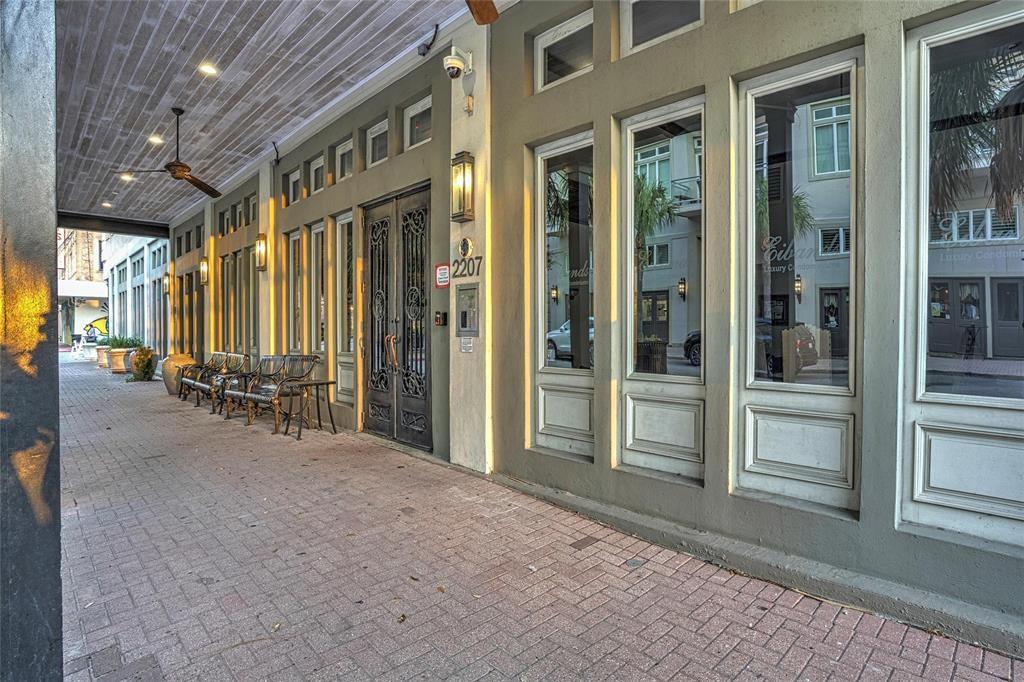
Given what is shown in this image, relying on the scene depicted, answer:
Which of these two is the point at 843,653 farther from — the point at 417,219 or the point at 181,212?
the point at 181,212

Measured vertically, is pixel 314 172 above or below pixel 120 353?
above

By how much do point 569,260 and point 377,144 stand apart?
3.59 meters

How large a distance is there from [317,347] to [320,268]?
1187 mm

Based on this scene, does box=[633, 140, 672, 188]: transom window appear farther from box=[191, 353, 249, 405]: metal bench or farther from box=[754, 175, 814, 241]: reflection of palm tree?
box=[191, 353, 249, 405]: metal bench

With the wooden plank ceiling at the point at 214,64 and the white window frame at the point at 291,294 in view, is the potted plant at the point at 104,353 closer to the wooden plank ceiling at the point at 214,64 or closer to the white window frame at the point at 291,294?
the wooden plank ceiling at the point at 214,64

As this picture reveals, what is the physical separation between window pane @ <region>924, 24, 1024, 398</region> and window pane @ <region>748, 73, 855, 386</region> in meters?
0.41

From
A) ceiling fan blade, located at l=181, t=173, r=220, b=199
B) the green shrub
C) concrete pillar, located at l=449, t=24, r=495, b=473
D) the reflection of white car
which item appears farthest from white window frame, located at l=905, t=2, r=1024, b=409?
the green shrub

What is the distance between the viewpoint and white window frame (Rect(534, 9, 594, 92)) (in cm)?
422

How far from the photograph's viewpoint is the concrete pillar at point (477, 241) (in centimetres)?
493

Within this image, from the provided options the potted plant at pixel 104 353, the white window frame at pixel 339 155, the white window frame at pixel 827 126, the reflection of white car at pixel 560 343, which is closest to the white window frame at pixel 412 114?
the white window frame at pixel 339 155

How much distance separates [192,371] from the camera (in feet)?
34.4

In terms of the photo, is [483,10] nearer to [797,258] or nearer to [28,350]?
[28,350]

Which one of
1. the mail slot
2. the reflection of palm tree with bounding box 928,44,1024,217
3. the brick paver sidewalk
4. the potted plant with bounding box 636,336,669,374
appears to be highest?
the reflection of palm tree with bounding box 928,44,1024,217

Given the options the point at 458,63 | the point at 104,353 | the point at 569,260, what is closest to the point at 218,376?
the point at 458,63
